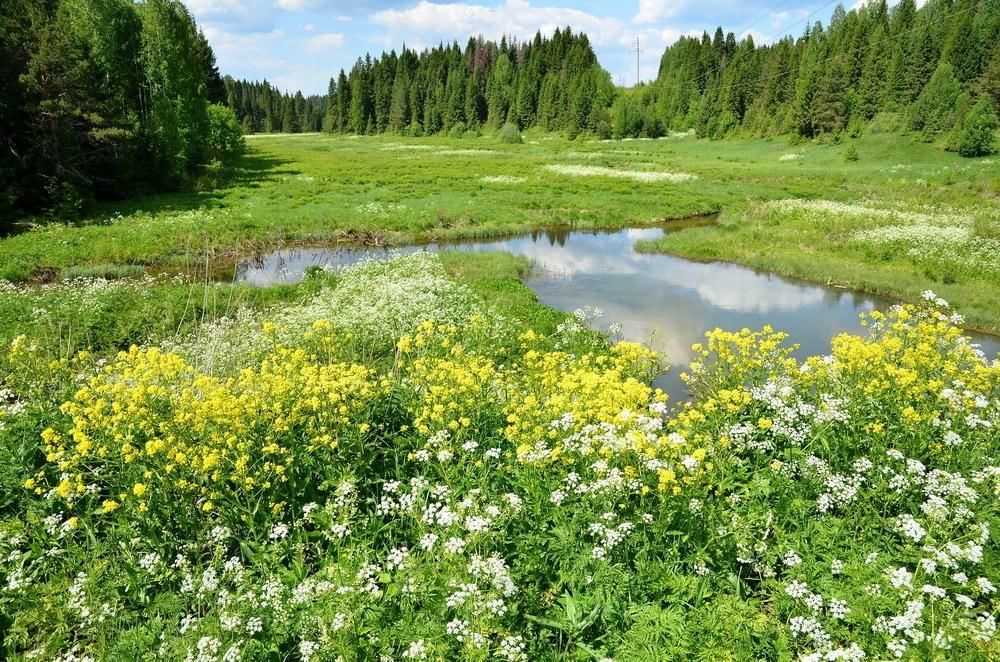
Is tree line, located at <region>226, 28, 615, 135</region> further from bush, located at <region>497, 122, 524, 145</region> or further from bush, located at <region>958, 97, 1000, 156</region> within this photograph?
bush, located at <region>958, 97, 1000, 156</region>

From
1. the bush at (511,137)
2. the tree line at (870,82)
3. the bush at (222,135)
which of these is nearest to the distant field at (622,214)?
the bush at (222,135)

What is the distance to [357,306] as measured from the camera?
44.4 ft

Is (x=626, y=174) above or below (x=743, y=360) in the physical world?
above

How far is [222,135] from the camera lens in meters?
54.6

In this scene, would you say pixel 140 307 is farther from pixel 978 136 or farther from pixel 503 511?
pixel 978 136

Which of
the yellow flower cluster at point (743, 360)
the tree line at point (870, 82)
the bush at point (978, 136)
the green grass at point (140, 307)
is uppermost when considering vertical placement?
the tree line at point (870, 82)

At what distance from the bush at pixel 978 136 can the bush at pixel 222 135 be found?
2649 inches

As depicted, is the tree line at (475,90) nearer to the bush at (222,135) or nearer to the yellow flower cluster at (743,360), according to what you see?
the bush at (222,135)

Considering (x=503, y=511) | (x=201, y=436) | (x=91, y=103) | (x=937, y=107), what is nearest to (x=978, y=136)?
(x=937, y=107)

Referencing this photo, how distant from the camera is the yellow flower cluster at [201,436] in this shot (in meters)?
5.12

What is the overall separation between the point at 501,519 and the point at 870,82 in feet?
293

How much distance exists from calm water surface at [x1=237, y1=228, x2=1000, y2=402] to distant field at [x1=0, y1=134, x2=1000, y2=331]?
4.71 ft

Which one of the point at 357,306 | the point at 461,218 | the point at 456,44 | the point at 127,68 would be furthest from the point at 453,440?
the point at 456,44

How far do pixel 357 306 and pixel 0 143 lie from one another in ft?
78.6
